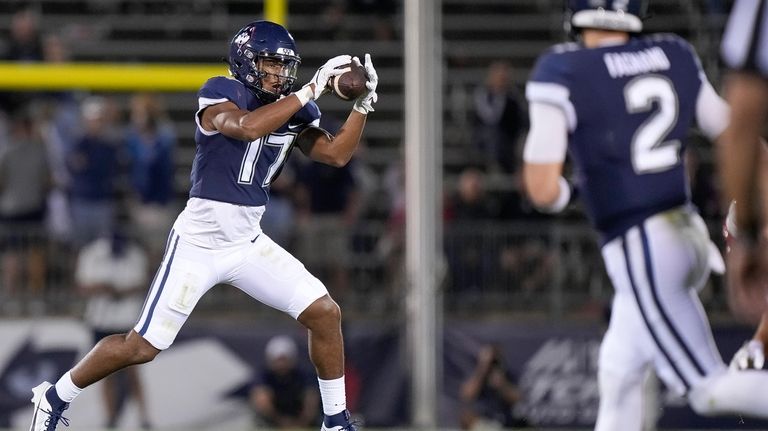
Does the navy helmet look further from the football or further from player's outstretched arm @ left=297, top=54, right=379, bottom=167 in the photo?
player's outstretched arm @ left=297, top=54, right=379, bottom=167

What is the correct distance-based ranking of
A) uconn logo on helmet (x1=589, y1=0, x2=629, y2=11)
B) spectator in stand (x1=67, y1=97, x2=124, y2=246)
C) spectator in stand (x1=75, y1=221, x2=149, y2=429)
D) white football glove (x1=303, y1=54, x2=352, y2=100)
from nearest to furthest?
uconn logo on helmet (x1=589, y1=0, x2=629, y2=11), white football glove (x1=303, y1=54, x2=352, y2=100), spectator in stand (x1=75, y1=221, x2=149, y2=429), spectator in stand (x1=67, y1=97, x2=124, y2=246)

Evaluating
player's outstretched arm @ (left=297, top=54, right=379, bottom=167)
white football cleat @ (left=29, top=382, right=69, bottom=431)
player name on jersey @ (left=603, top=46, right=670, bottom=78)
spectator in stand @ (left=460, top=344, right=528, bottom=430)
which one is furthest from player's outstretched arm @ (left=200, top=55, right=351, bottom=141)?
spectator in stand @ (left=460, top=344, right=528, bottom=430)

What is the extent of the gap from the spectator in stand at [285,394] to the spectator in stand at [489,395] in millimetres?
1135

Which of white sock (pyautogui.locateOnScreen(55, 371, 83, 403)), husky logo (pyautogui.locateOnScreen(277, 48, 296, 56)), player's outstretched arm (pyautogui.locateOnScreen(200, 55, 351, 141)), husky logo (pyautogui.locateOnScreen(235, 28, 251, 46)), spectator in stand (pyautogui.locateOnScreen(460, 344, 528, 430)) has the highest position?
husky logo (pyautogui.locateOnScreen(235, 28, 251, 46))

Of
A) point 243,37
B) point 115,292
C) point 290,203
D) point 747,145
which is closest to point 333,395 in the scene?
point 243,37

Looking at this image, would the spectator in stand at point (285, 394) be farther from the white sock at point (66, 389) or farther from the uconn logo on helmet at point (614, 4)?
the uconn logo on helmet at point (614, 4)

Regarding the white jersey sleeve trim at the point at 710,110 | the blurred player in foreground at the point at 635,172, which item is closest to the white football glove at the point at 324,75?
the blurred player in foreground at the point at 635,172

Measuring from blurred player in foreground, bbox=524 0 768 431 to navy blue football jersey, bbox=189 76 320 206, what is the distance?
1944 mm

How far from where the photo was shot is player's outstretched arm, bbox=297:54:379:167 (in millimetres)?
6422

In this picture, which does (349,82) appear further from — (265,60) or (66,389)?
(66,389)

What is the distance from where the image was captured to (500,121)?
12633 mm

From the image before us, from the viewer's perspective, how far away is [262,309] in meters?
11.7

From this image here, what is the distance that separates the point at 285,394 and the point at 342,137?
15.2 feet

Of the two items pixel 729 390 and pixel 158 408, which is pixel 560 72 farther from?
pixel 158 408
